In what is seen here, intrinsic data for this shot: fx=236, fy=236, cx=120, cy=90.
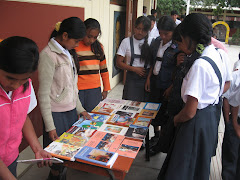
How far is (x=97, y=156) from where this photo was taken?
4.93 ft

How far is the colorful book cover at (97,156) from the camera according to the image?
1442mm

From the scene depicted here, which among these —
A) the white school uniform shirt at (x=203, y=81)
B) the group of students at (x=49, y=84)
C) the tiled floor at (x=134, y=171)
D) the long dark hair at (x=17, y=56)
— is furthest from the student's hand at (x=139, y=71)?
the long dark hair at (x=17, y=56)

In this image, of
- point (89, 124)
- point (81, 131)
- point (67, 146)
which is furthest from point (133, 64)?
point (67, 146)

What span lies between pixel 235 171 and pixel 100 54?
1.78 meters

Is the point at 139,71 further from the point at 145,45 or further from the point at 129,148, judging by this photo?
the point at 129,148

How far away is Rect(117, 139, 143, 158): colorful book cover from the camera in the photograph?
5.12 ft

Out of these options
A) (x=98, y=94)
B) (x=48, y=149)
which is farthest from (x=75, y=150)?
(x=98, y=94)

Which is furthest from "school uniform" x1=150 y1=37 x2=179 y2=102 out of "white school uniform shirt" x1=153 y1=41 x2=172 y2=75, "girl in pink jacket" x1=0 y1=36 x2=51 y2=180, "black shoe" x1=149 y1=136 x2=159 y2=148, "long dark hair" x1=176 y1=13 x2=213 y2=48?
"girl in pink jacket" x1=0 y1=36 x2=51 y2=180

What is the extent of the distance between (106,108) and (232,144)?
1252mm

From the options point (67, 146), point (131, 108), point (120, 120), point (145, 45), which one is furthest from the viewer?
point (145, 45)

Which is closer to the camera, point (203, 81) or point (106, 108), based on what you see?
point (203, 81)

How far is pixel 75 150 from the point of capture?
1.57 meters

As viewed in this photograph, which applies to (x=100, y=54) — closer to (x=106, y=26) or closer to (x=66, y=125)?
(x=66, y=125)

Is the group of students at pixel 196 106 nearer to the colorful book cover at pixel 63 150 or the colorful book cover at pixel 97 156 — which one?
the colorful book cover at pixel 97 156
